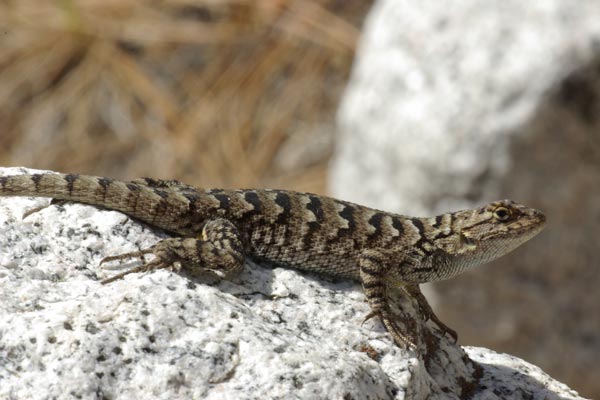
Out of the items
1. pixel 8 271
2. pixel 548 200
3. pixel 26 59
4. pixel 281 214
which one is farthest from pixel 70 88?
pixel 8 271

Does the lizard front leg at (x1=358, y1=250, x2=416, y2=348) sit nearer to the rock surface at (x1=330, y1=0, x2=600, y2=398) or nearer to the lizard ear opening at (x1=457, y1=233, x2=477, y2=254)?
the lizard ear opening at (x1=457, y1=233, x2=477, y2=254)

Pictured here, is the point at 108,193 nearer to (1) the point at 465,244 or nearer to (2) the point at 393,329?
(2) the point at 393,329

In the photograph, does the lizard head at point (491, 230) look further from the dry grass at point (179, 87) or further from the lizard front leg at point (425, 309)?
the dry grass at point (179, 87)

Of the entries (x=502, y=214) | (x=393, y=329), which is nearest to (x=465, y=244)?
(x=502, y=214)

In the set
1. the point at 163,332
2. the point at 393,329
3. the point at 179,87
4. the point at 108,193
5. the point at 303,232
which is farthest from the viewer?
the point at 179,87

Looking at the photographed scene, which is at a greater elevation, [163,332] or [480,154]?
[480,154]

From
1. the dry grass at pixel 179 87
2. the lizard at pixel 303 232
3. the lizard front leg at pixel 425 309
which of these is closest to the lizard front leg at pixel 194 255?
the lizard at pixel 303 232

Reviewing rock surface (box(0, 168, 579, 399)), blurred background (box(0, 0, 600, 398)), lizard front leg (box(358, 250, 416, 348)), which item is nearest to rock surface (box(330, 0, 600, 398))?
blurred background (box(0, 0, 600, 398))
